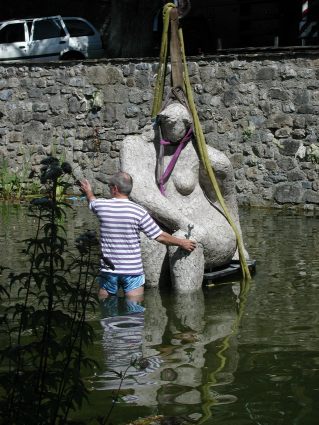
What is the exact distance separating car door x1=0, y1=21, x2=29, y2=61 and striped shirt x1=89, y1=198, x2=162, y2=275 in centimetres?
1755

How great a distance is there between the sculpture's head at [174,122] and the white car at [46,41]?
16.3 m

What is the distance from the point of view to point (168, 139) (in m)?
10.8

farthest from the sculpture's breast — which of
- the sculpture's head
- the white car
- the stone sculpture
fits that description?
the white car

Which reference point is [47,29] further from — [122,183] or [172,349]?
[172,349]

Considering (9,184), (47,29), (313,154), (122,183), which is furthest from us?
(47,29)

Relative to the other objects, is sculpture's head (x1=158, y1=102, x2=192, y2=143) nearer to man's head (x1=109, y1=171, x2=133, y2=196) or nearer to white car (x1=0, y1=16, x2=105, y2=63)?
man's head (x1=109, y1=171, x2=133, y2=196)

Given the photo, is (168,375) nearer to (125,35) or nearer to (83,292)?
(83,292)

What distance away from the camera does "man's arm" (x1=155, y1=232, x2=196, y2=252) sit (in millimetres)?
9861

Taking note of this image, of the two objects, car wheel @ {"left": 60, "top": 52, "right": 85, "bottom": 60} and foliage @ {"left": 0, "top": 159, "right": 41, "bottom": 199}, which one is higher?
car wheel @ {"left": 60, "top": 52, "right": 85, "bottom": 60}

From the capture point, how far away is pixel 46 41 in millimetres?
27328

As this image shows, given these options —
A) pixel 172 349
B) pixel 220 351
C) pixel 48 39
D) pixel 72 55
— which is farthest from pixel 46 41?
pixel 220 351

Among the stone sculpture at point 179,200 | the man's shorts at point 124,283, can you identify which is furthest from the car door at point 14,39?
the man's shorts at point 124,283

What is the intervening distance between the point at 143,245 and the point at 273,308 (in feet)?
4.63

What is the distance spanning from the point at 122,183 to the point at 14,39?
18.4 m
